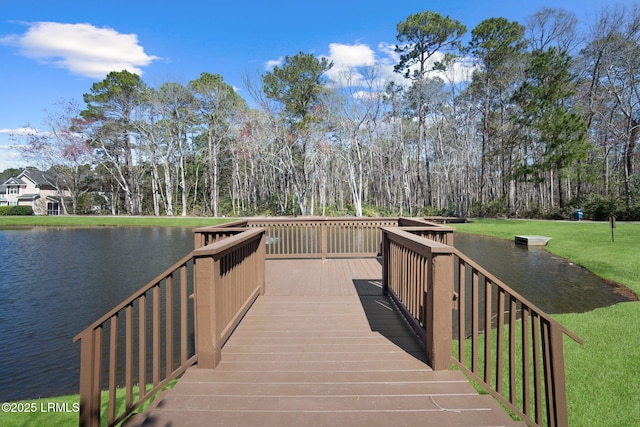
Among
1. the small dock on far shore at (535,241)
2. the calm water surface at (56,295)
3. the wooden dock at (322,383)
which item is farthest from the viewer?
the small dock on far shore at (535,241)

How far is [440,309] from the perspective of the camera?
2.52m

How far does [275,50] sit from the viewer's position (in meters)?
27.5

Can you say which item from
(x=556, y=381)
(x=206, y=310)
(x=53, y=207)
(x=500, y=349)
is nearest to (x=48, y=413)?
(x=206, y=310)

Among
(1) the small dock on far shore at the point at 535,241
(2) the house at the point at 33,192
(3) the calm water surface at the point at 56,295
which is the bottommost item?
(3) the calm water surface at the point at 56,295

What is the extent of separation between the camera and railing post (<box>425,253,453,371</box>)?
8.13 ft

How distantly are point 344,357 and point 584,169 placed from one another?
25.8m

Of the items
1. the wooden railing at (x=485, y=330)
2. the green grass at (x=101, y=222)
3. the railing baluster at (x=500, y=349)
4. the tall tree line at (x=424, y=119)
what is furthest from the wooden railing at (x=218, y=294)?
the green grass at (x=101, y=222)

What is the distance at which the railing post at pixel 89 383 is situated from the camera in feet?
6.26

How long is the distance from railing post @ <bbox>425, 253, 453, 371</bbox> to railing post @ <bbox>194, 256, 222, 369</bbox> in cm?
159

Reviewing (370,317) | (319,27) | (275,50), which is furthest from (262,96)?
(370,317)

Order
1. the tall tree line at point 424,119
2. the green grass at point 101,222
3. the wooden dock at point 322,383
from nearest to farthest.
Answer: the wooden dock at point 322,383, the tall tree line at point 424,119, the green grass at point 101,222

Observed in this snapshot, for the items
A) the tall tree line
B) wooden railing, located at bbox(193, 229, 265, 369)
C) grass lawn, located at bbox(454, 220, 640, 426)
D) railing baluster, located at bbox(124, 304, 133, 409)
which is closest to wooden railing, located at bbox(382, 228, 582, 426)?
grass lawn, located at bbox(454, 220, 640, 426)

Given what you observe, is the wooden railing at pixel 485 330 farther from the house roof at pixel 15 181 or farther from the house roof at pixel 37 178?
the house roof at pixel 15 181

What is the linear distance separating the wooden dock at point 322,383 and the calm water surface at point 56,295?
2.56 meters
